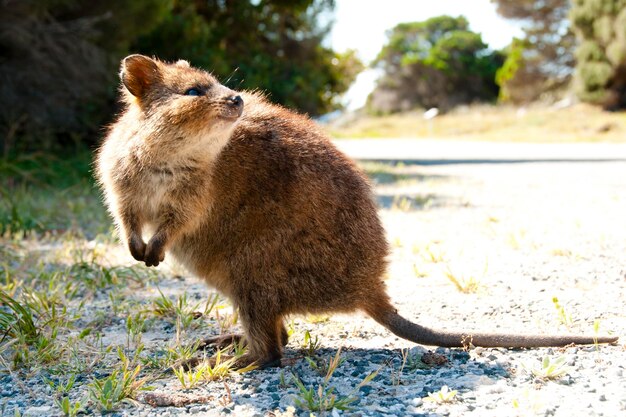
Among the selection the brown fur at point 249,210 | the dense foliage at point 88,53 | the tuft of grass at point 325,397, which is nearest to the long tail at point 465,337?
the brown fur at point 249,210

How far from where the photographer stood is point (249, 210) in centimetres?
320

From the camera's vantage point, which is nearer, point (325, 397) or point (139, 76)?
point (325, 397)

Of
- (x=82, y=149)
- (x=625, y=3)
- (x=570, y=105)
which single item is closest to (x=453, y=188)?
(x=82, y=149)

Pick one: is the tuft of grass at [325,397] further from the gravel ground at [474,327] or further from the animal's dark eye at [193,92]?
the animal's dark eye at [193,92]

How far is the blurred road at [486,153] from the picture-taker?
14.6 meters

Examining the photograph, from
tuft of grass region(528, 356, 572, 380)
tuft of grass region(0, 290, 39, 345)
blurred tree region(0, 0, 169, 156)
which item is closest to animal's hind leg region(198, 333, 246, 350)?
tuft of grass region(0, 290, 39, 345)

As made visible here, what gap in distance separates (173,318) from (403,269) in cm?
174

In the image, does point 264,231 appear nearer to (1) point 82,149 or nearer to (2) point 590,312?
(2) point 590,312

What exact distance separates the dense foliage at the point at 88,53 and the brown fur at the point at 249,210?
16.8ft

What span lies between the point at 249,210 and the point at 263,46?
12.4 metres

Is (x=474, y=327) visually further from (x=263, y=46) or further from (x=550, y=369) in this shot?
(x=263, y=46)

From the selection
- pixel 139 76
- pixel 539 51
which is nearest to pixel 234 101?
pixel 139 76

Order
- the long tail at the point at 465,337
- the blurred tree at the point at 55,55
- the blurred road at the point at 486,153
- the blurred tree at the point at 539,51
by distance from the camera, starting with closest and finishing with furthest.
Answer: the long tail at the point at 465,337, the blurred tree at the point at 55,55, the blurred road at the point at 486,153, the blurred tree at the point at 539,51

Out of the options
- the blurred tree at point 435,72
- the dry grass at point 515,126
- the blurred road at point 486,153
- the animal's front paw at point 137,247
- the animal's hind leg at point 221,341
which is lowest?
the animal's hind leg at point 221,341
